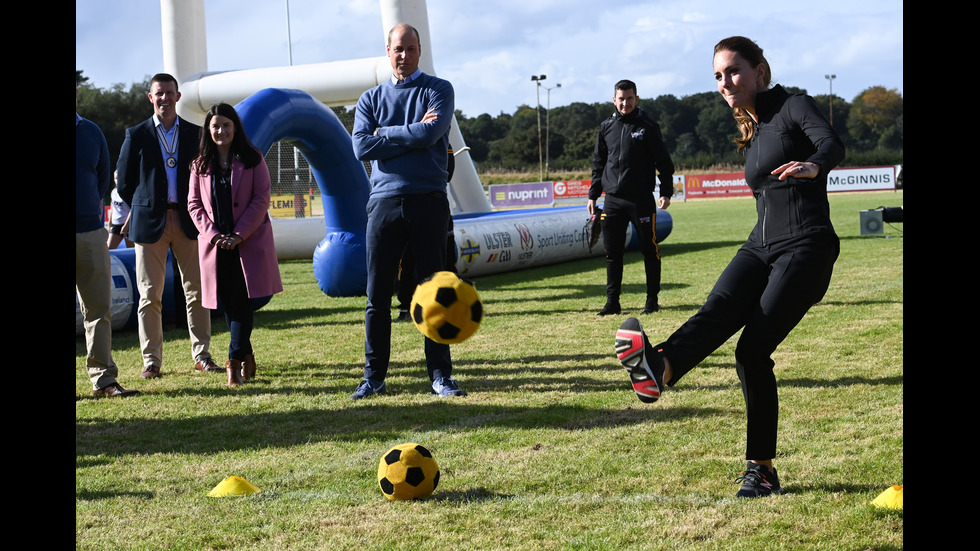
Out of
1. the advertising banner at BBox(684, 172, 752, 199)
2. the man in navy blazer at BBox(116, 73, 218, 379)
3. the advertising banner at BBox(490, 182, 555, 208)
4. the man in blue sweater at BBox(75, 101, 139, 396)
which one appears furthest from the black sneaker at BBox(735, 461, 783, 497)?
the advertising banner at BBox(684, 172, 752, 199)

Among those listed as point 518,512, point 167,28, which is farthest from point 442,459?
point 167,28

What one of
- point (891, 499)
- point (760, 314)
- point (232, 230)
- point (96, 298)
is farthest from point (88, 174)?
A: point (891, 499)

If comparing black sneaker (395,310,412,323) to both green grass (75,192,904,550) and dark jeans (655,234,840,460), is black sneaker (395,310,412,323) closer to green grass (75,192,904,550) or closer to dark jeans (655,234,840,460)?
green grass (75,192,904,550)

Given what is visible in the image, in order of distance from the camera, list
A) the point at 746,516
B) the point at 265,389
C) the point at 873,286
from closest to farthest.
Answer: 1. the point at 746,516
2. the point at 265,389
3. the point at 873,286

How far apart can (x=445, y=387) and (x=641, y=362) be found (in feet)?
8.26

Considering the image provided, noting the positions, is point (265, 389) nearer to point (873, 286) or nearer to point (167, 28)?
point (873, 286)

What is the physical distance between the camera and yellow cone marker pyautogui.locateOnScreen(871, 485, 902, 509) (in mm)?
3406

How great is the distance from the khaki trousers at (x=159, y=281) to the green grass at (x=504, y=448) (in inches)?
14.1

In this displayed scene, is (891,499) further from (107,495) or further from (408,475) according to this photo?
(107,495)

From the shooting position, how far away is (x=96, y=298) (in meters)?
6.13

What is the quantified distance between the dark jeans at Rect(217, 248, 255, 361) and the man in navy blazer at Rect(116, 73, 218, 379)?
24.5 inches
